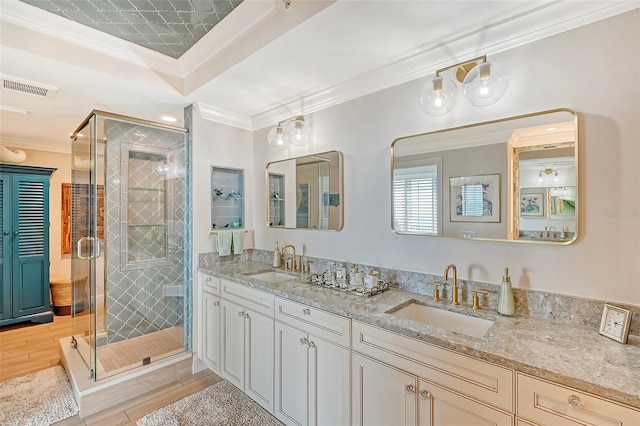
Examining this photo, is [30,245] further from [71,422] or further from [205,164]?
[205,164]

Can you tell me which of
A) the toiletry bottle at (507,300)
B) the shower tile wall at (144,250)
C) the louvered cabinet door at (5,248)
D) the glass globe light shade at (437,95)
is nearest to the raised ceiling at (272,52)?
the glass globe light shade at (437,95)

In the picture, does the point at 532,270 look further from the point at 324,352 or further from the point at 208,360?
the point at 208,360

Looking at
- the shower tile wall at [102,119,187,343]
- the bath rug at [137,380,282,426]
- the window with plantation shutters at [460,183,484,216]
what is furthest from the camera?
the shower tile wall at [102,119,187,343]

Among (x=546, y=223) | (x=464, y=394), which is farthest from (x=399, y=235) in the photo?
(x=464, y=394)

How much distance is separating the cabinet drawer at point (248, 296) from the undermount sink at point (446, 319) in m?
0.91

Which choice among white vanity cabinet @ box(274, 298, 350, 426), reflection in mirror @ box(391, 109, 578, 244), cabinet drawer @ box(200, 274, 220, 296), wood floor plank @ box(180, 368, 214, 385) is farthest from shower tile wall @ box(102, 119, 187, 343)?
reflection in mirror @ box(391, 109, 578, 244)

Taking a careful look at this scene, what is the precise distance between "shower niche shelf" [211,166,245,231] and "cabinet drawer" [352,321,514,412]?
1912 millimetres

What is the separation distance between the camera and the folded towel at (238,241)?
302 cm

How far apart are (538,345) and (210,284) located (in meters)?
2.41

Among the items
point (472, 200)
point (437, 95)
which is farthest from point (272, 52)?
point (472, 200)

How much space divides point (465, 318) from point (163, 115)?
10.6 ft

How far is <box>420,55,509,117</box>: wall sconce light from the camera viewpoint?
5.02 ft

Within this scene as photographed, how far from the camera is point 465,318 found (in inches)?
66.0

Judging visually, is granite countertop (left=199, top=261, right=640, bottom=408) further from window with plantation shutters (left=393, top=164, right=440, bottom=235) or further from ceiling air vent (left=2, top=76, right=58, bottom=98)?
ceiling air vent (left=2, top=76, right=58, bottom=98)
